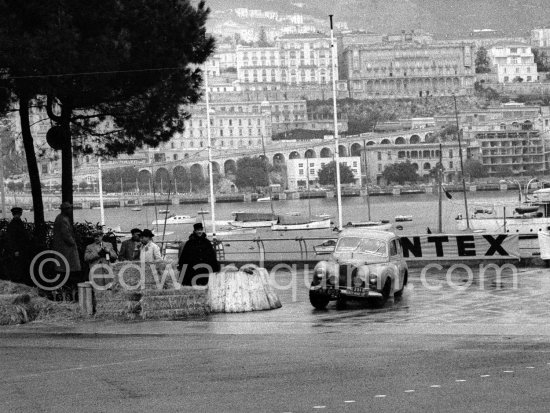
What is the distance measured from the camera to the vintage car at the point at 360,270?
2203cm

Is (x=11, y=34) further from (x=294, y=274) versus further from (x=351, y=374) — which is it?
(x=351, y=374)

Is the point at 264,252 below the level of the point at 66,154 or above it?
below

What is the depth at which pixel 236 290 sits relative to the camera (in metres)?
20.9

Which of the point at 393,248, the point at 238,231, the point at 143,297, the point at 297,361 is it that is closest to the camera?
the point at 297,361

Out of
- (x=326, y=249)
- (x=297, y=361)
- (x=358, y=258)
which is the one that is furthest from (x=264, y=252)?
(x=297, y=361)

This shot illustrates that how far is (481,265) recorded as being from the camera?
30.4 meters

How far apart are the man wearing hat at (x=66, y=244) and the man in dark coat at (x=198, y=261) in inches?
72.0

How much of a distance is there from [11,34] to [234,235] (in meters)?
97.1

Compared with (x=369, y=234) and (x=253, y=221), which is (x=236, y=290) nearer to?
(x=369, y=234)

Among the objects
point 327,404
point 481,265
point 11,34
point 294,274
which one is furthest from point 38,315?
point 481,265

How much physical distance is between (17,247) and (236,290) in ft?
12.4

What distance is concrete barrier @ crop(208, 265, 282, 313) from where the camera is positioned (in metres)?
20.8

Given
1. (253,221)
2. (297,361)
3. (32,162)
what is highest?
(32,162)

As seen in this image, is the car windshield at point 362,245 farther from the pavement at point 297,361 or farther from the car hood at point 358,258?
the pavement at point 297,361
